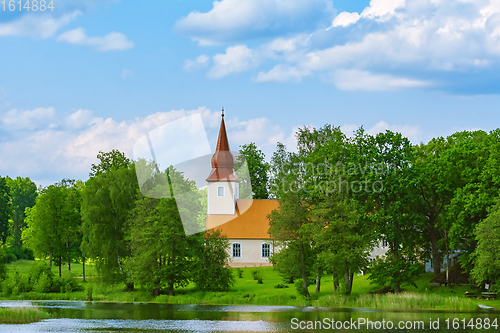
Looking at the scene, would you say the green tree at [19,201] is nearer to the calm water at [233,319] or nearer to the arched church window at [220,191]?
the arched church window at [220,191]

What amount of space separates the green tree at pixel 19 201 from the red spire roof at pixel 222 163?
44208 mm

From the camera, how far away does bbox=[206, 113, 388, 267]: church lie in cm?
6812

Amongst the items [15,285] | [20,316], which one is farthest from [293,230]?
[15,285]

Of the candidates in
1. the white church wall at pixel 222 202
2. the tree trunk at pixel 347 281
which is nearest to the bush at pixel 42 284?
the tree trunk at pixel 347 281

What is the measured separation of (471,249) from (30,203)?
90.3 m

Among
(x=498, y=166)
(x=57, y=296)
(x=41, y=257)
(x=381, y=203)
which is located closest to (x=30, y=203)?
(x=41, y=257)

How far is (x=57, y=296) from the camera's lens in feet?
155

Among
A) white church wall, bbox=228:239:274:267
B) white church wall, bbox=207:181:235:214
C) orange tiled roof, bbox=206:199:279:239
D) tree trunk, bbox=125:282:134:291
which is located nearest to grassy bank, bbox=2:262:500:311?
tree trunk, bbox=125:282:134:291

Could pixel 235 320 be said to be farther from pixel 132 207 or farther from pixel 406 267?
pixel 132 207

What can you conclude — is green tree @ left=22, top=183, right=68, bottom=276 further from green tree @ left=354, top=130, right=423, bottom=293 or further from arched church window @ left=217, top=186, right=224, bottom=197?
green tree @ left=354, top=130, right=423, bottom=293

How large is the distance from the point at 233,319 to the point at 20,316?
11.7 meters

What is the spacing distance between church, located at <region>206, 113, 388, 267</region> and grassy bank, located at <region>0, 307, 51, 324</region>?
1313 inches

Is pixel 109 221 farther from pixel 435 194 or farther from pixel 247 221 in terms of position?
pixel 435 194

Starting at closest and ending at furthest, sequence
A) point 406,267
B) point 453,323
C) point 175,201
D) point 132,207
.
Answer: point 453,323 < point 406,267 < point 175,201 < point 132,207
